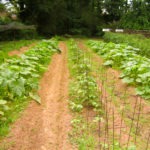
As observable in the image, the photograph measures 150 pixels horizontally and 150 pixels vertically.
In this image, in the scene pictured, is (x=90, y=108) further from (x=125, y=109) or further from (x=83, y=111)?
(x=125, y=109)

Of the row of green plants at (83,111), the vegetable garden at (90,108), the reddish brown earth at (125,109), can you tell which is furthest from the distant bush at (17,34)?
the row of green plants at (83,111)

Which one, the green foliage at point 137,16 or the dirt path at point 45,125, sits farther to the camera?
the green foliage at point 137,16

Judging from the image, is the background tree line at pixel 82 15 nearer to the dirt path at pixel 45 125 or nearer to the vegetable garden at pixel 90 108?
the vegetable garden at pixel 90 108

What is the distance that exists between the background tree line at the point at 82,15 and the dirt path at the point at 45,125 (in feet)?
67.2

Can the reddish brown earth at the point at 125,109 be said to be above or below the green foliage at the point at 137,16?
below

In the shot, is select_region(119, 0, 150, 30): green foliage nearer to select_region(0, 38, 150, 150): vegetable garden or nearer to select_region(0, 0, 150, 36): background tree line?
select_region(0, 0, 150, 36): background tree line

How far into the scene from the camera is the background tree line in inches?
1085

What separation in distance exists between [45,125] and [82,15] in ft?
84.1

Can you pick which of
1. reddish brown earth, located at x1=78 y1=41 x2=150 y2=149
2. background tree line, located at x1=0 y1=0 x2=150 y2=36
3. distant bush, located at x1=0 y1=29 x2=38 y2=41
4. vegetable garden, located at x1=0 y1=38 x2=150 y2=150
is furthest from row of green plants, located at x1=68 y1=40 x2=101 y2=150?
background tree line, located at x1=0 y1=0 x2=150 y2=36

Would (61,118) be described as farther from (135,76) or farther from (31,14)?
(31,14)

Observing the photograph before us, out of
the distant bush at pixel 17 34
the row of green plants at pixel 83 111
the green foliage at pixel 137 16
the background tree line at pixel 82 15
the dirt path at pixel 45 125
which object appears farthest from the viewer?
the green foliage at pixel 137 16

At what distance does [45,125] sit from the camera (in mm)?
5328

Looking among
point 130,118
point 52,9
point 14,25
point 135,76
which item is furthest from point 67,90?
point 52,9

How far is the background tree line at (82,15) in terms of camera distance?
2756 cm
